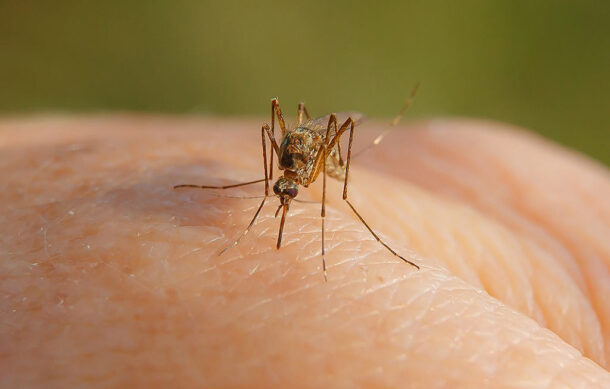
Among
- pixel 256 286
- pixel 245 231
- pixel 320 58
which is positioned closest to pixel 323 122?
pixel 245 231

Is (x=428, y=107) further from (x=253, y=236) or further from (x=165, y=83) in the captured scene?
(x=253, y=236)

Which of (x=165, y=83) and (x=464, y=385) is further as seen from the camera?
(x=165, y=83)

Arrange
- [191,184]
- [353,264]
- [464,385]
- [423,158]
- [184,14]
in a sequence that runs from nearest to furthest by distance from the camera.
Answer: [464,385] → [353,264] → [191,184] → [423,158] → [184,14]

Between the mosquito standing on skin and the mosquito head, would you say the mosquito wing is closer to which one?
the mosquito standing on skin

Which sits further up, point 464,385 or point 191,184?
point 191,184

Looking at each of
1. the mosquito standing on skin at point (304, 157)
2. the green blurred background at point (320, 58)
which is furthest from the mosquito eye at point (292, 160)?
the green blurred background at point (320, 58)

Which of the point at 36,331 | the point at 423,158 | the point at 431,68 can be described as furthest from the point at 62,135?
the point at 431,68

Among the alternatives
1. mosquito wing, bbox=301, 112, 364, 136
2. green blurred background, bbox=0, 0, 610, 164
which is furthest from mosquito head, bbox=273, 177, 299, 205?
green blurred background, bbox=0, 0, 610, 164
